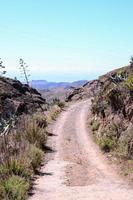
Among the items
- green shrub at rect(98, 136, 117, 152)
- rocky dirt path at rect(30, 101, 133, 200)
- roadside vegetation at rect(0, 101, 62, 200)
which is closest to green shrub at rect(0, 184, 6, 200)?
roadside vegetation at rect(0, 101, 62, 200)

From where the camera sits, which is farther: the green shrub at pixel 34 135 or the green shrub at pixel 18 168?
the green shrub at pixel 34 135

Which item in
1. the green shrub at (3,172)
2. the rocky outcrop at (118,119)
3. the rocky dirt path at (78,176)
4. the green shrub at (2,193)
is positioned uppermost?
the rocky outcrop at (118,119)

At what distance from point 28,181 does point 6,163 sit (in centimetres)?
96

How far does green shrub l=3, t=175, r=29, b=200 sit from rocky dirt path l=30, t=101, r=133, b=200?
15.0 inches

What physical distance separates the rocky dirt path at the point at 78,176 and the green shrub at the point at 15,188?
382 millimetres

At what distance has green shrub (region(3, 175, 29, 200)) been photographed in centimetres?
→ 1223

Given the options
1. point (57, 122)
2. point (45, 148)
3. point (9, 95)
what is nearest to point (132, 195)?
point (45, 148)

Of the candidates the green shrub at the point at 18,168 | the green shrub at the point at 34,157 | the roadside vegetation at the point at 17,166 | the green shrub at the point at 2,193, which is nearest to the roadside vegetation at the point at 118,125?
the green shrub at the point at 34,157

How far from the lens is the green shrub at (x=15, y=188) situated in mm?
12227

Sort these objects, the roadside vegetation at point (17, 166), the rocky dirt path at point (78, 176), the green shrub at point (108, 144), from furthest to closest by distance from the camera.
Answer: the green shrub at point (108, 144) < the rocky dirt path at point (78, 176) < the roadside vegetation at point (17, 166)

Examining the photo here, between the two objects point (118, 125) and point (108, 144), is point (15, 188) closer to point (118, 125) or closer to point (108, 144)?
point (108, 144)

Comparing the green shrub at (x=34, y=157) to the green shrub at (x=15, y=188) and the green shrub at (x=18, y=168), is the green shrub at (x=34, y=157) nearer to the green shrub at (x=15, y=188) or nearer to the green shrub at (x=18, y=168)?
the green shrub at (x=18, y=168)

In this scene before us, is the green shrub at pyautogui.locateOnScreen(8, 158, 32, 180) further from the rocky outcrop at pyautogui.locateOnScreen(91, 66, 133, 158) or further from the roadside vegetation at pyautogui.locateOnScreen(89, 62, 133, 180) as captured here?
the rocky outcrop at pyautogui.locateOnScreen(91, 66, 133, 158)

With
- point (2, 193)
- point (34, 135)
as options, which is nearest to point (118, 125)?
point (34, 135)
